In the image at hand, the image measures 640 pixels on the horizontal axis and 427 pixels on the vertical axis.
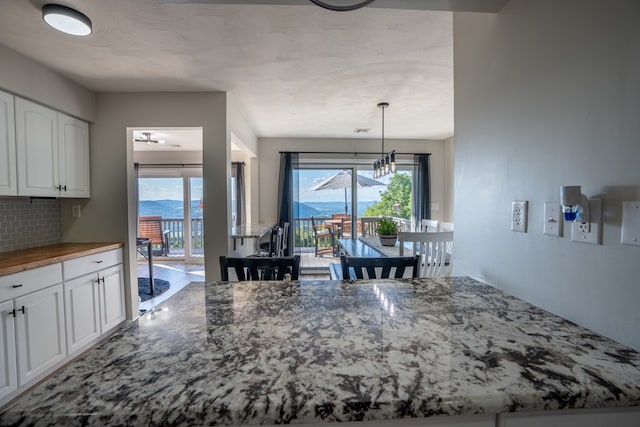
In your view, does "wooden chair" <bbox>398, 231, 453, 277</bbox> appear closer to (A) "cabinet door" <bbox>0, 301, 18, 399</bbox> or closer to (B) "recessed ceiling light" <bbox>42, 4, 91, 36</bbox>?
(B) "recessed ceiling light" <bbox>42, 4, 91, 36</bbox>

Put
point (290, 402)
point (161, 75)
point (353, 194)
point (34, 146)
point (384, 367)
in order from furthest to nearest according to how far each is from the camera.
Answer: point (353, 194) < point (161, 75) < point (34, 146) < point (384, 367) < point (290, 402)

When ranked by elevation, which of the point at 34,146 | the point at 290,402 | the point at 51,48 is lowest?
the point at 290,402

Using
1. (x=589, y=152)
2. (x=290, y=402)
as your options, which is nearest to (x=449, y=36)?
(x=589, y=152)

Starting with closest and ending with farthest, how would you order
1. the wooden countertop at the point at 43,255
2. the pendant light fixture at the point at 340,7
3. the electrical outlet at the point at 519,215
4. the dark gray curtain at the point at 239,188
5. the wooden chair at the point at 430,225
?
1. the pendant light fixture at the point at 340,7
2. the electrical outlet at the point at 519,215
3. the wooden countertop at the point at 43,255
4. the wooden chair at the point at 430,225
5. the dark gray curtain at the point at 239,188

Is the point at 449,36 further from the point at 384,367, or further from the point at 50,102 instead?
the point at 50,102

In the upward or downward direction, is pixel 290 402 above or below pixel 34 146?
below

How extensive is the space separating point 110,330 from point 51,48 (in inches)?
92.4

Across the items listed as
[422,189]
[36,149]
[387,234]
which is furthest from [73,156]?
[422,189]

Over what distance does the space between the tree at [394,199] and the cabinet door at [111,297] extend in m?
3.83

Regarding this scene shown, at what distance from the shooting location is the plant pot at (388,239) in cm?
305

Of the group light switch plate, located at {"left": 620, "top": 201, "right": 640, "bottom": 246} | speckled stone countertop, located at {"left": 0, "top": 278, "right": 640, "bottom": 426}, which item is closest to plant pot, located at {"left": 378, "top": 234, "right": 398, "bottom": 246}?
speckled stone countertop, located at {"left": 0, "top": 278, "right": 640, "bottom": 426}

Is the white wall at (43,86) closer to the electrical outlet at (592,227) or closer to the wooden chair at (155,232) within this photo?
the electrical outlet at (592,227)

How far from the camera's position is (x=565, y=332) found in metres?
0.81

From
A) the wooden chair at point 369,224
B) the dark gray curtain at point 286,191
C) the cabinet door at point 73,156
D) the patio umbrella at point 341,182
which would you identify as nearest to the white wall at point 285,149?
the dark gray curtain at point 286,191
